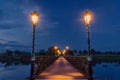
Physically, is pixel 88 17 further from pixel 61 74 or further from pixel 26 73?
pixel 26 73

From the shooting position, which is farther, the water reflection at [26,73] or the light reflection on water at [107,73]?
the light reflection on water at [107,73]

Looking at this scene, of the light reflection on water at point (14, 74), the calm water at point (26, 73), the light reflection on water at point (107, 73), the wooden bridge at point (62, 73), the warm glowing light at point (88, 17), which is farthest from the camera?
the light reflection on water at point (107, 73)

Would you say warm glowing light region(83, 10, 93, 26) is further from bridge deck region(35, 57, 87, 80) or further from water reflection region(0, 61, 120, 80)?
water reflection region(0, 61, 120, 80)

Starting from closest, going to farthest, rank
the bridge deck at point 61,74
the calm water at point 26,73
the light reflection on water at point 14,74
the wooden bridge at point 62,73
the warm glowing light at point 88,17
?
the warm glowing light at point 88,17 → the bridge deck at point 61,74 → the wooden bridge at point 62,73 → the light reflection on water at point 14,74 → the calm water at point 26,73

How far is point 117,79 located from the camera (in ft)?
164

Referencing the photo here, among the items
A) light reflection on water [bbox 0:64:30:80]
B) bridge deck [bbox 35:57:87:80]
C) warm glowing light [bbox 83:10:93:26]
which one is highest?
warm glowing light [bbox 83:10:93:26]

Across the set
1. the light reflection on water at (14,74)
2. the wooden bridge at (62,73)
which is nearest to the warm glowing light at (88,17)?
the wooden bridge at (62,73)

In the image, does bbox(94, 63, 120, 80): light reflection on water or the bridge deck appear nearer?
the bridge deck

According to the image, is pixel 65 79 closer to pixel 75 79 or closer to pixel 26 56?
pixel 75 79

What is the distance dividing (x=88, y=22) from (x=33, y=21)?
3.92 m

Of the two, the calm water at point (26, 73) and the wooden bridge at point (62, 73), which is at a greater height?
the wooden bridge at point (62, 73)

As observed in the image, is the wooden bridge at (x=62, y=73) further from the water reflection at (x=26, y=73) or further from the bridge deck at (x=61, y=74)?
the water reflection at (x=26, y=73)

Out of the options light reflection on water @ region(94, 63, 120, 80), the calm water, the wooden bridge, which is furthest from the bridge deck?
the calm water

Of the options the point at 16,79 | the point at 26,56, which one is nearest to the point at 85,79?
the point at 16,79
